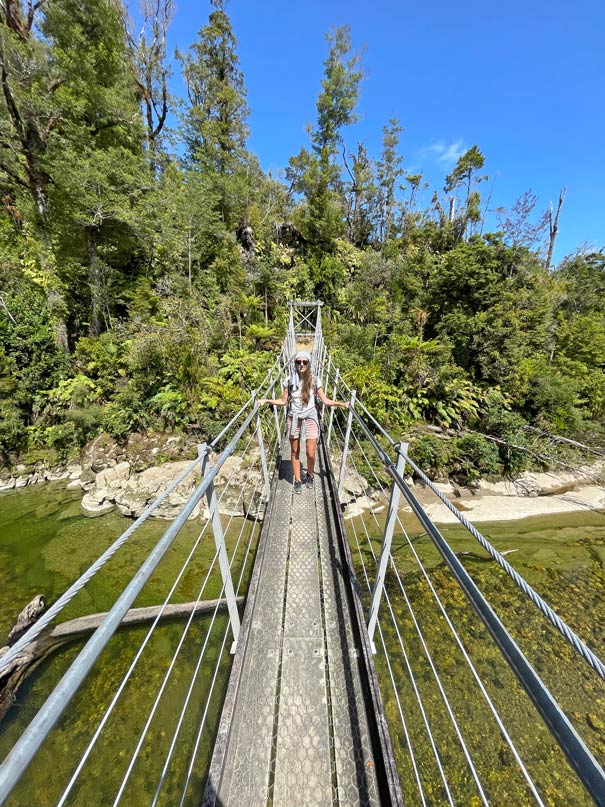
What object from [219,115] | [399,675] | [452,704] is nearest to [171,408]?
[399,675]

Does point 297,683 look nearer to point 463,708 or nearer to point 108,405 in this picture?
point 463,708

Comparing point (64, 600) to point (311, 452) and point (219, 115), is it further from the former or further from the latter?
point (219, 115)

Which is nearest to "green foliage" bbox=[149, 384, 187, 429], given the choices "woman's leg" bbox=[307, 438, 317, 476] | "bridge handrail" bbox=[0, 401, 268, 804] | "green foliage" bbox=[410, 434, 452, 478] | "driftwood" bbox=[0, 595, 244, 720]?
"driftwood" bbox=[0, 595, 244, 720]

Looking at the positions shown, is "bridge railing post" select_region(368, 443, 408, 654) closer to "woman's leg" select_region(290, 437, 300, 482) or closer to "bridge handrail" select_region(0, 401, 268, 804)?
"bridge handrail" select_region(0, 401, 268, 804)

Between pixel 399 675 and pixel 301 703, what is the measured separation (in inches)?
83.7

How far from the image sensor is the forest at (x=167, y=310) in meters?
7.27

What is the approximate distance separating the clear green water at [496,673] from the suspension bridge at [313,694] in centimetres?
2

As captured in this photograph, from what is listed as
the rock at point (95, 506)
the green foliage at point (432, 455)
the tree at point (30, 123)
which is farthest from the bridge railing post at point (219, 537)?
the tree at point (30, 123)

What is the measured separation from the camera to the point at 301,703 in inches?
62.5

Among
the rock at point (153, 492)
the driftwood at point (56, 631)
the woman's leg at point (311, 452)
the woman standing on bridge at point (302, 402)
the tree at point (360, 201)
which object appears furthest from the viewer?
the tree at point (360, 201)

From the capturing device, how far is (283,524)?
272 centimetres

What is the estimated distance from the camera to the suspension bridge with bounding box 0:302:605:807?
2.65 ft

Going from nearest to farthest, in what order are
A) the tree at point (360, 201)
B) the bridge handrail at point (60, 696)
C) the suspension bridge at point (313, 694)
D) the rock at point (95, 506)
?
the bridge handrail at point (60, 696)
the suspension bridge at point (313, 694)
the rock at point (95, 506)
the tree at point (360, 201)

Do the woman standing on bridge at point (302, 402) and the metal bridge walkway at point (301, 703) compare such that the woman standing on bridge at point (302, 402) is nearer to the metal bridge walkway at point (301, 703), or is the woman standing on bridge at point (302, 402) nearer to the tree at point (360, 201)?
the metal bridge walkway at point (301, 703)
